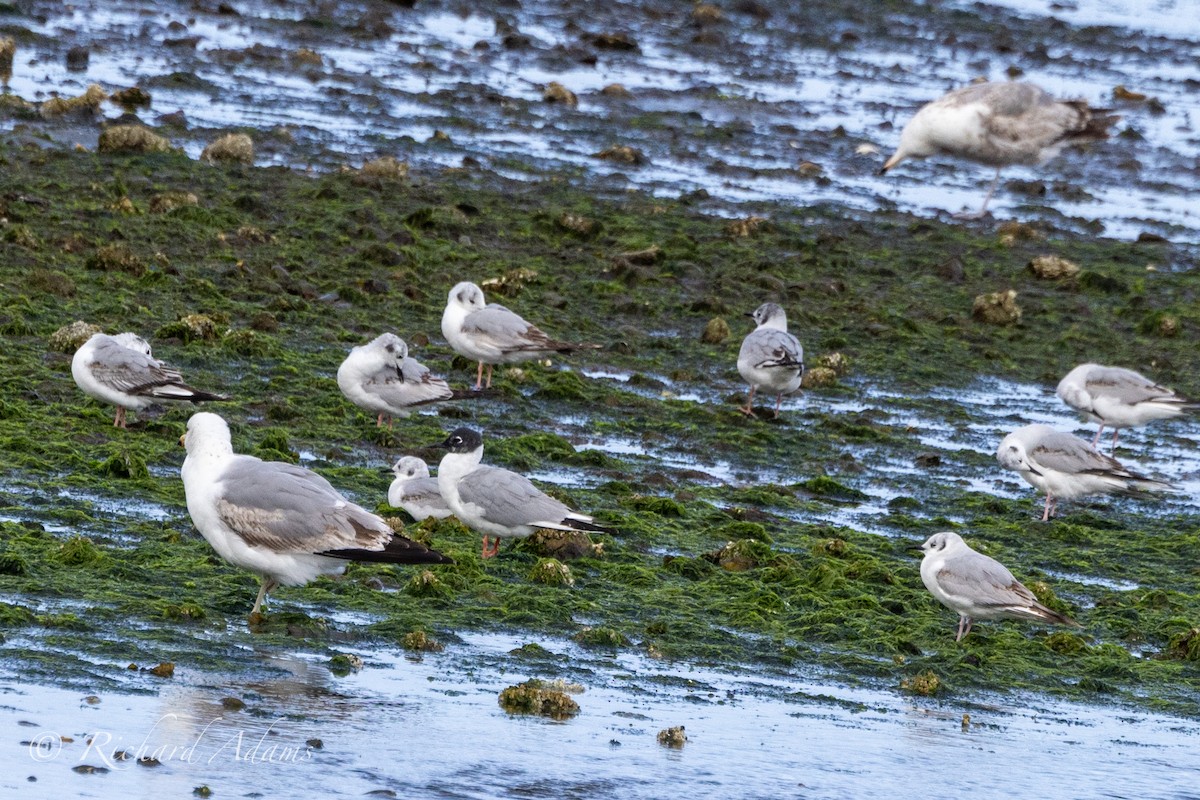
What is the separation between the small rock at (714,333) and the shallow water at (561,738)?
21.0ft

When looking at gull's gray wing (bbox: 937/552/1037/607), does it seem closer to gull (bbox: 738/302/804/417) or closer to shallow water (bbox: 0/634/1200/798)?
shallow water (bbox: 0/634/1200/798)

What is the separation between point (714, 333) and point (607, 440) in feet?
9.09

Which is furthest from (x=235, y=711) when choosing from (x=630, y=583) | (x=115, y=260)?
(x=115, y=260)

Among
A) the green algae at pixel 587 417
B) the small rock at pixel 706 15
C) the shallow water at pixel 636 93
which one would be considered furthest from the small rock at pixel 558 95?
the small rock at pixel 706 15

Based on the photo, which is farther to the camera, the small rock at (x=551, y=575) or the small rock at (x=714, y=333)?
the small rock at (x=714, y=333)

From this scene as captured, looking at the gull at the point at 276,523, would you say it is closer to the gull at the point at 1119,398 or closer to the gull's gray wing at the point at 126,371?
the gull's gray wing at the point at 126,371

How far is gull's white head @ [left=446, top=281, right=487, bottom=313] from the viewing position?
493 inches

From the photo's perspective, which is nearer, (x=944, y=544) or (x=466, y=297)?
(x=944, y=544)

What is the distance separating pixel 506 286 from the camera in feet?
46.7

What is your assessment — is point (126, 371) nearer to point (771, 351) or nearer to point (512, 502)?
point (512, 502)

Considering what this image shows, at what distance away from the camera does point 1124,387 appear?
41.3 feet

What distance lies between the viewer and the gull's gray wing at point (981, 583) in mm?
8375

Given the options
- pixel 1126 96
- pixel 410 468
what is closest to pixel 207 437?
pixel 410 468

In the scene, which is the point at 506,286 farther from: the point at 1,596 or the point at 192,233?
the point at 1,596
